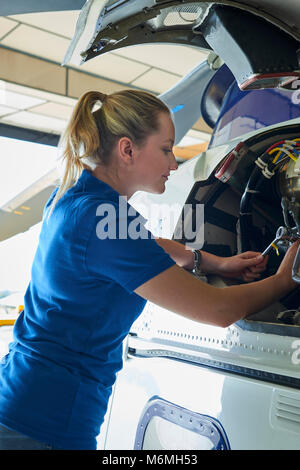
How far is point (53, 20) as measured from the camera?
521 centimetres

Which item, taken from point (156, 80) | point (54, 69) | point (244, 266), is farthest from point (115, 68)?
point (244, 266)

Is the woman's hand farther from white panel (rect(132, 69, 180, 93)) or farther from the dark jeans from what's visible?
white panel (rect(132, 69, 180, 93))

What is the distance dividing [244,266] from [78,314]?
705 mm

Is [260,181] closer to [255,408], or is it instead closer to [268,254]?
[268,254]

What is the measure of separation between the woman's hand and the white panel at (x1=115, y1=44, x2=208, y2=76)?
480 cm

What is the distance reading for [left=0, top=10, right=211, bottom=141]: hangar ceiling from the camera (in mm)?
5539

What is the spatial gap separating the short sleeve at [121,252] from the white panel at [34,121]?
6.36m

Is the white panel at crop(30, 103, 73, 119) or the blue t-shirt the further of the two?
the white panel at crop(30, 103, 73, 119)

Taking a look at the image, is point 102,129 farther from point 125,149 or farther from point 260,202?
point 260,202

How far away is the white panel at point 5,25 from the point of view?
5.22m

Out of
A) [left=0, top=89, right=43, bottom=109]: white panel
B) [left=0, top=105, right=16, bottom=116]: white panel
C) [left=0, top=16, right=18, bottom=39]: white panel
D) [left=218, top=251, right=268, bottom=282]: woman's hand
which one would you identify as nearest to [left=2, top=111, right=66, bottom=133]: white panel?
[left=0, top=105, right=16, bottom=116]: white panel

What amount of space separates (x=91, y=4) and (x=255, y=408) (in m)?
1.16

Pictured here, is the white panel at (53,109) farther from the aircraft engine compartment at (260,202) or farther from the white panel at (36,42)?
the aircraft engine compartment at (260,202)

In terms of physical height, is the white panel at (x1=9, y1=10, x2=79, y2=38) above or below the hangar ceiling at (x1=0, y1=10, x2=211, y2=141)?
above
